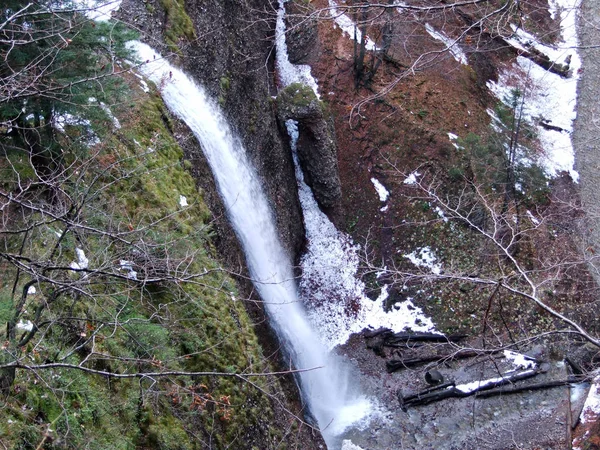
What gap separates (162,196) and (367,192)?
7.65 m

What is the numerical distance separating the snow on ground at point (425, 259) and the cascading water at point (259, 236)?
3.61m

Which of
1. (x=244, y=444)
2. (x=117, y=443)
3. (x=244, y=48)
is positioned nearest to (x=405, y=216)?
(x=244, y=48)

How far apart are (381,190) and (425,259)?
2345mm

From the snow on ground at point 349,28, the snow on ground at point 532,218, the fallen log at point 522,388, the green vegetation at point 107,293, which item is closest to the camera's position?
the green vegetation at point 107,293

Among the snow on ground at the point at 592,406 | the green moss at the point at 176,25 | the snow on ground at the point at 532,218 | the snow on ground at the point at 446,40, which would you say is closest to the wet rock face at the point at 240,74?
the green moss at the point at 176,25

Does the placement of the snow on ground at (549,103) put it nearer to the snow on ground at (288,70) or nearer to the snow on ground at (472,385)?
the snow on ground at (288,70)

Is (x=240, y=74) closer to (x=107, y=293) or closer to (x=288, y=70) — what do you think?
(x=288, y=70)

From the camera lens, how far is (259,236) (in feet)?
Answer: 37.9

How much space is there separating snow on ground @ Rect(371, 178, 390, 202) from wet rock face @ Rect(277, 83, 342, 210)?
110 cm

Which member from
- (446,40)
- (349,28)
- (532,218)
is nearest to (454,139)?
(532,218)

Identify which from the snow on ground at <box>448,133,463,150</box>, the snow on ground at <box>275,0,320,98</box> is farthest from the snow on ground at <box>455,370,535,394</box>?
the snow on ground at <box>275,0,320,98</box>

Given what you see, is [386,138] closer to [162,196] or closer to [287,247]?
[287,247]

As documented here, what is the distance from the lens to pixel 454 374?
39.6 ft

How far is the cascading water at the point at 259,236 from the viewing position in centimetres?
1063
